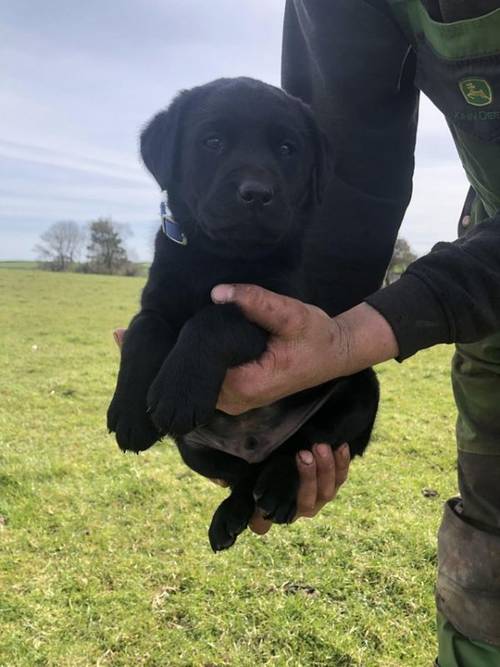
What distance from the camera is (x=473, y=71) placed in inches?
68.2

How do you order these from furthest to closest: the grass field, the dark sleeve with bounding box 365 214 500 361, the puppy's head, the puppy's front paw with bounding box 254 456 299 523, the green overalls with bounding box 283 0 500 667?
the grass field, the puppy's front paw with bounding box 254 456 299 523, the puppy's head, the green overalls with bounding box 283 0 500 667, the dark sleeve with bounding box 365 214 500 361

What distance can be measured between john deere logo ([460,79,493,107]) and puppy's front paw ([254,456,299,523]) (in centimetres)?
131

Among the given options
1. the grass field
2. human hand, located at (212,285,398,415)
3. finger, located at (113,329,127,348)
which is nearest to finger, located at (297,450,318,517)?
human hand, located at (212,285,398,415)

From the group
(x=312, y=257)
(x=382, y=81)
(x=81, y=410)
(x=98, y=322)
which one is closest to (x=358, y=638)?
(x=312, y=257)

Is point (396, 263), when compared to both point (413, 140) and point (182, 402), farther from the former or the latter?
point (182, 402)

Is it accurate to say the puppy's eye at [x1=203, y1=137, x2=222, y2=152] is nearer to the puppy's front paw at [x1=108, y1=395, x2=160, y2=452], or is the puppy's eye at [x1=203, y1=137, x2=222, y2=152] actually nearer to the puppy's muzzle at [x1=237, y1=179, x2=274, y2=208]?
the puppy's muzzle at [x1=237, y1=179, x2=274, y2=208]

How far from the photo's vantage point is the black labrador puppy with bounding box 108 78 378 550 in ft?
6.25

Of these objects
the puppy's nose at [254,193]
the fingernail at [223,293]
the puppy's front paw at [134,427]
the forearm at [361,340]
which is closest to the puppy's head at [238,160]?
the puppy's nose at [254,193]

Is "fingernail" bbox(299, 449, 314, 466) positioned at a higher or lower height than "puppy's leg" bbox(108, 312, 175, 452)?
lower

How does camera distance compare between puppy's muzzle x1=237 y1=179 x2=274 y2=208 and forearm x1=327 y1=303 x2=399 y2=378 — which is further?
puppy's muzzle x1=237 y1=179 x2=274 y2=208

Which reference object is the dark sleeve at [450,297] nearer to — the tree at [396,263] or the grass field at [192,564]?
the tree at [396,263]

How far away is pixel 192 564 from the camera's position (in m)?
4.86

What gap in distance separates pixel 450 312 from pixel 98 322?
1805 centimetres

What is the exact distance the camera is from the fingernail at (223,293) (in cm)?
181
